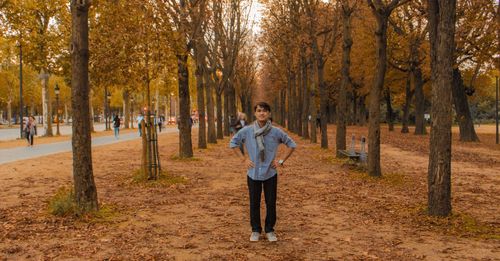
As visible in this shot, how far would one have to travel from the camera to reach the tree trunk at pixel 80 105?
7453mm

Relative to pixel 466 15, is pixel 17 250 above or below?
below

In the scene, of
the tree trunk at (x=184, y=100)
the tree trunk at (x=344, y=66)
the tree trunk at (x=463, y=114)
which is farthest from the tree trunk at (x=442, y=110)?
the tree trunk at (x=463, y=114)

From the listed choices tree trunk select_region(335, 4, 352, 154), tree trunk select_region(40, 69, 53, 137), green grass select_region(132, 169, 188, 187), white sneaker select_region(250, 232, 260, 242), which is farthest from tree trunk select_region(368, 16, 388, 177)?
tree trunk select_region(40, 69, 53, 137)

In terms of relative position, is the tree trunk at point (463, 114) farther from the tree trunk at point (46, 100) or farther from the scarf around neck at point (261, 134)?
the tree trunk at point (46, 100)

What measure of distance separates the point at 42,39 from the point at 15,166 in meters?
18.1

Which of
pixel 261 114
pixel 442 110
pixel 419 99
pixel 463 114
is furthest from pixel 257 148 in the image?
pixel 419 99

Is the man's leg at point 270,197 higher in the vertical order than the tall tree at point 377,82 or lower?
lower

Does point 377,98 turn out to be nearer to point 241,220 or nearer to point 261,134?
point 241,220

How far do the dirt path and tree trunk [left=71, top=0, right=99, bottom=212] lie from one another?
648 millimetres

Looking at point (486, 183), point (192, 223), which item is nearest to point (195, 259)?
point (192, 223)

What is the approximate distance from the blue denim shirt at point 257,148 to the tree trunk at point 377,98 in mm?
6464

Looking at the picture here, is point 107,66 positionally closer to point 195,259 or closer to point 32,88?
point 195,259

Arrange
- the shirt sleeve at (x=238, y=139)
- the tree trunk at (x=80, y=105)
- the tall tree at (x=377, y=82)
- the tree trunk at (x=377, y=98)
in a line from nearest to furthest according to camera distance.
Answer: the shirt sleeve at (x=238, y=139) < the tree trunk at (x=80, y=105) < the tall tree at (x=377, y=82) < the tree trunk at (x=377, y=98)

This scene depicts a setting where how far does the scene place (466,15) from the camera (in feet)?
77.4
